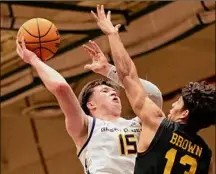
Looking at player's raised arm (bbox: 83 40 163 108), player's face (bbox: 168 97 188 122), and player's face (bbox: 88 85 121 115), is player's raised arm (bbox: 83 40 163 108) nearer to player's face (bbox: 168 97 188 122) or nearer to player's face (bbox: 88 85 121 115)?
player's face (bbox: 88 85 121 115)

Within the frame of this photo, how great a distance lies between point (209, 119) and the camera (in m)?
2.77

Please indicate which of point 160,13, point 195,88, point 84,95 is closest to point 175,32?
point 160,13

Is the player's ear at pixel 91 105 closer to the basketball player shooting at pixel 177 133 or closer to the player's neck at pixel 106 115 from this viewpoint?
the player's neck at pixel 106 115

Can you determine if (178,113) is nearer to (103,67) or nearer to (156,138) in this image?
(156,138)

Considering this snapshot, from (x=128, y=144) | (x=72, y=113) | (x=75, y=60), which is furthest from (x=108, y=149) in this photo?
(x=75, y=60)

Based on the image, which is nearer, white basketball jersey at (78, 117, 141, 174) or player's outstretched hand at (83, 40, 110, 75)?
white basketball jersey at (78, 117, 141, 174)

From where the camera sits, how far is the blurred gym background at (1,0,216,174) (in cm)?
652

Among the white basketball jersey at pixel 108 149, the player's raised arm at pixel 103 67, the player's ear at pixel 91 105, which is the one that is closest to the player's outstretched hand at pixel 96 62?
the player's raised arm at pixel 103 67

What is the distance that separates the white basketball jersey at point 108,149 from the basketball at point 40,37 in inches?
18.6

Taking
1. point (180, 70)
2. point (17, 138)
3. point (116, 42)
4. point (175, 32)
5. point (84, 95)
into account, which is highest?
point (116, 42)

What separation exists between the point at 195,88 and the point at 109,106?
64 centimetres

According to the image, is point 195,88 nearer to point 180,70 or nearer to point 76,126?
A: point 76,126

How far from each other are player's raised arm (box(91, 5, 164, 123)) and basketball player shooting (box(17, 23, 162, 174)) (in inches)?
11.0

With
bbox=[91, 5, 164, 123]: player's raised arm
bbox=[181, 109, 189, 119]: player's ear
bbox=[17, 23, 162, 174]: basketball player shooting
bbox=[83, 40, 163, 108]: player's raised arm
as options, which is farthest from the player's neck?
bbox=[181, 109, 189, 119]: player's ear
